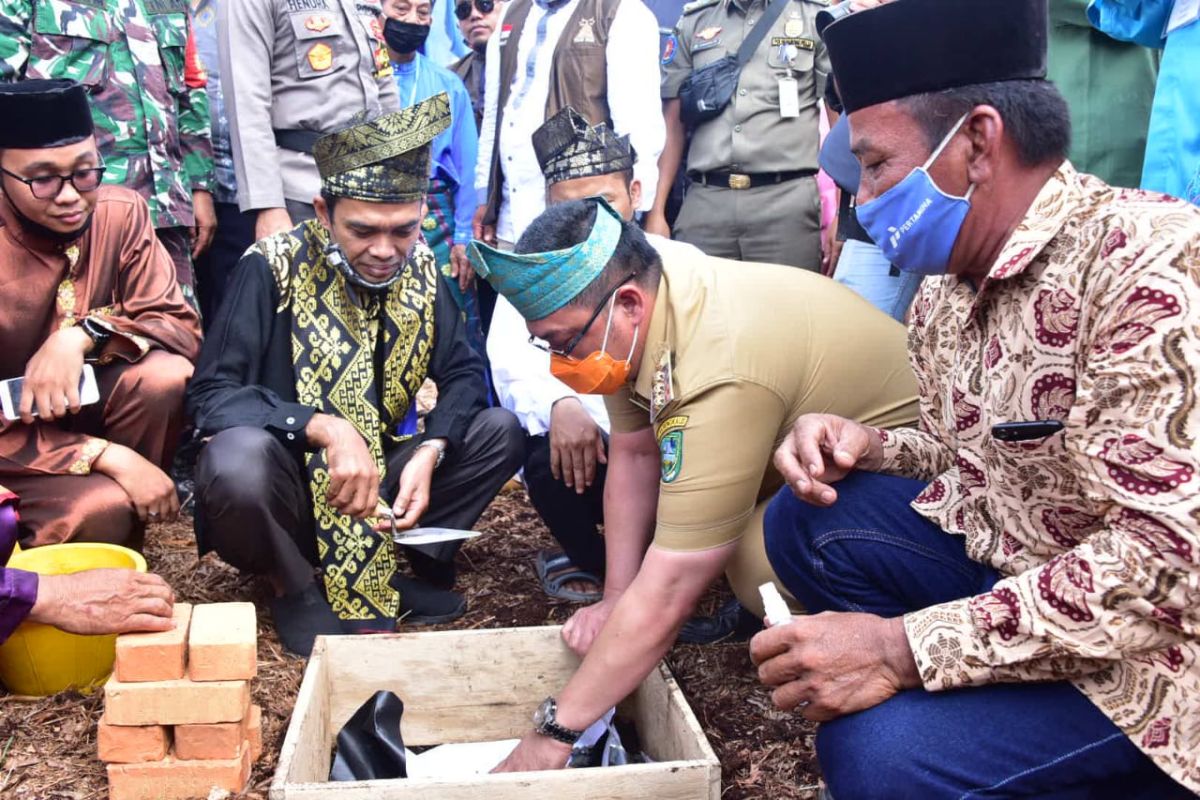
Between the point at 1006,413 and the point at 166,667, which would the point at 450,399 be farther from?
the point at 1006,413

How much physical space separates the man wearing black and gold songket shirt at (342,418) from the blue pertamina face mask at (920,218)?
5.67 ft

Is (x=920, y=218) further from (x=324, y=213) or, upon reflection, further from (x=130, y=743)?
(x=324, y=213)

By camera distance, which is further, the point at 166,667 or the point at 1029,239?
the point at 166,667

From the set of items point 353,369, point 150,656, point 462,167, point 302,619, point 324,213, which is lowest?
point 302,619

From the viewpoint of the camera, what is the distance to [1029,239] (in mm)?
1767

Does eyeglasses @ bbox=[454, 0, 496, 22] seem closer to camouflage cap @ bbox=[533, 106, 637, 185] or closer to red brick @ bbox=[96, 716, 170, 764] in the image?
camouflage cap @ bbox=[533, 106, 637, 185]

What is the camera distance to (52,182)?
328 cm

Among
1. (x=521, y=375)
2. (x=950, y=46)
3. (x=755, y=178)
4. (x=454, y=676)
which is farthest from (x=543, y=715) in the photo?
(x=755, y=178)

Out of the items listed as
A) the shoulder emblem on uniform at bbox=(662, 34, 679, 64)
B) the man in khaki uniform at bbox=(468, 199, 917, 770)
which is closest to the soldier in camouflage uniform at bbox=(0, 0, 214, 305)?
the shoulder emblem on uniform at bbox=(662, 34, 679, 64)

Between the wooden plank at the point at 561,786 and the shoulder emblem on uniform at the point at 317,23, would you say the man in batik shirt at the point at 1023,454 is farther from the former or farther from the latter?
the shoulder emblem on uniform at the point at 317,23

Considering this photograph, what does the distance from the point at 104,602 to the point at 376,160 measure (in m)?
1.53

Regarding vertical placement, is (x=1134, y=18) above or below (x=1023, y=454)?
above

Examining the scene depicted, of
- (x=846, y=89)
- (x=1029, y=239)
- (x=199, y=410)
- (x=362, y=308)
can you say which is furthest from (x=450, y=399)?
(x=1029, y=239)

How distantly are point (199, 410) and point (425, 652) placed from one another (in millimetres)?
1085
